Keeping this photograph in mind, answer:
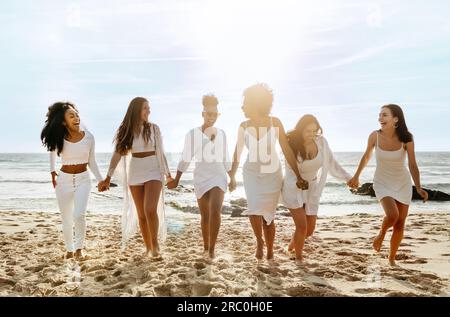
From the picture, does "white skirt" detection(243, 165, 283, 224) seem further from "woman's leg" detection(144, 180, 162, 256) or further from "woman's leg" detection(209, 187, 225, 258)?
"woman's leg" detection(144, 180, 162, 256)

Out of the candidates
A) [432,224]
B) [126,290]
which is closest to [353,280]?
[126,290]

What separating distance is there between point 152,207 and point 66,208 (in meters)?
1.30

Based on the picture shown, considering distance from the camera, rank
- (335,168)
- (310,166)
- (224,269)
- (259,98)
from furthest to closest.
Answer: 1. (335,168)
2. (310,166)
3. (259,98)
4. (224,269)

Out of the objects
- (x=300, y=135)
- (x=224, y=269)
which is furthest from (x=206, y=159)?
(x=224, y=269)

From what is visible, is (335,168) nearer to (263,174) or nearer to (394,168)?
(394,168)

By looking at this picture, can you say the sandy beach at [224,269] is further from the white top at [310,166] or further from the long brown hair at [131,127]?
the long brown hair at [131,127]

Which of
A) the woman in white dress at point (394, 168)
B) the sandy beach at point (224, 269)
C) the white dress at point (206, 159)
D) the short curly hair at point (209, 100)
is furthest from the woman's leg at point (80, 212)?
the woman in white dress at point (394, 168)

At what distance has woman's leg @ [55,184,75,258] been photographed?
6230mm

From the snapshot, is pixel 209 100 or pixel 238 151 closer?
pixel 238 151

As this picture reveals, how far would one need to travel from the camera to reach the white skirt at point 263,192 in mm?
5805

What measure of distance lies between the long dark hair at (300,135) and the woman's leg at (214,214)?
3.79 ft

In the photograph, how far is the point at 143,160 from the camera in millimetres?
6059
